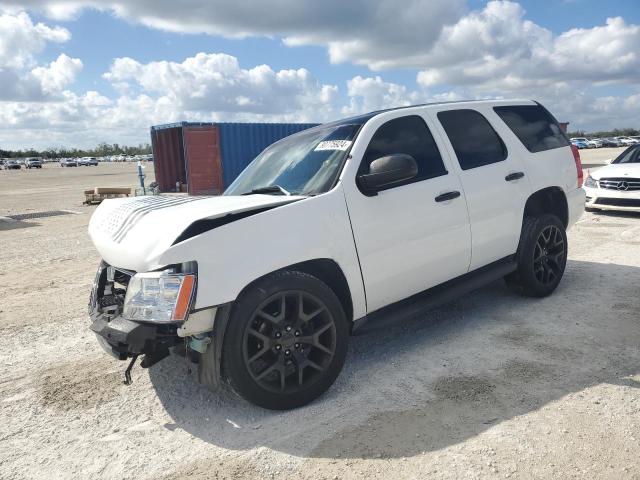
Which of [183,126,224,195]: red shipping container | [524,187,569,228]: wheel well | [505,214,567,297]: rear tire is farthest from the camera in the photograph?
[183,126,224,195]: red shipping container

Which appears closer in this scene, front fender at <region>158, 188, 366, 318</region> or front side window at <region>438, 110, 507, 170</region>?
front fender at <region>158, 188, 366, 318</region>

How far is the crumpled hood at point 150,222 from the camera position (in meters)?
2.82

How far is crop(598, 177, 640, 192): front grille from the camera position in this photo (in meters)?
9.53

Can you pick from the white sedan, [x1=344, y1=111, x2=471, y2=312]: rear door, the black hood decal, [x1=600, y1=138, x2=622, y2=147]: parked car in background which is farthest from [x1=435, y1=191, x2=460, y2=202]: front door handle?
[x1=600, y1=138, x2=622, y2=147]: parked car in background

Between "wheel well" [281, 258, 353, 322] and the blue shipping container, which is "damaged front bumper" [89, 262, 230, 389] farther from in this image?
the blue shipping container

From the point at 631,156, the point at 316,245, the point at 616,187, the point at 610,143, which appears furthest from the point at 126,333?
the point at 610,143

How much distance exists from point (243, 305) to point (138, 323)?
1.91 feet

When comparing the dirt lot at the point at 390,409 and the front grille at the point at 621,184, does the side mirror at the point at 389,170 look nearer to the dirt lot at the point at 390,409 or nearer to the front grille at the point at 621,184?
the dirt lot at the point at 390,409

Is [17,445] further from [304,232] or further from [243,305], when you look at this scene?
[304,232]

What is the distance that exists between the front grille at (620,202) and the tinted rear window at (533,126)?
212 inches

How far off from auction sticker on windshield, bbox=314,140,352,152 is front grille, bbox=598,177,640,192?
8290mm

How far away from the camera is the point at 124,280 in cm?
341

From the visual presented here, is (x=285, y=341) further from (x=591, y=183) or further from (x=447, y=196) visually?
(x=591, y=183)

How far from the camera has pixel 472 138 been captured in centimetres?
432
